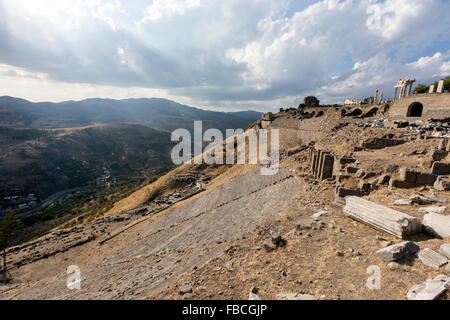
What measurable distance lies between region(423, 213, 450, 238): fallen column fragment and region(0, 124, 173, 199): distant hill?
72.0m

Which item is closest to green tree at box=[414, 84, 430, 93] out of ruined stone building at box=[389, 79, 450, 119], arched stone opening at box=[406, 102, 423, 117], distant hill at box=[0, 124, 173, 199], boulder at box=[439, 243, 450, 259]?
ruined stone building at box=[389, 79, 450, 119]

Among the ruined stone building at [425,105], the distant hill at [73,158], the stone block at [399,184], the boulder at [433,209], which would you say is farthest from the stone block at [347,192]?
the distant hill at [73,158]

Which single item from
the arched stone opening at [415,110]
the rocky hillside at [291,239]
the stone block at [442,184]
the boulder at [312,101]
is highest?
the boulder at [312,101]

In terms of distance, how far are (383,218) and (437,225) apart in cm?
103

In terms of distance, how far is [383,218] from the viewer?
17.9ft

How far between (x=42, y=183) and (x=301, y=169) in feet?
273

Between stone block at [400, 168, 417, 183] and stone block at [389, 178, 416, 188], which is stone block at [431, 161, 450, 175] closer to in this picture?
stone block at [400, 168, 417, 183]

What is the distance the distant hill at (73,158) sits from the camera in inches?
2520

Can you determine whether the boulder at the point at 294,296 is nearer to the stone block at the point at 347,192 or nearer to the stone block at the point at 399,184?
the stone block at the point at 347,192

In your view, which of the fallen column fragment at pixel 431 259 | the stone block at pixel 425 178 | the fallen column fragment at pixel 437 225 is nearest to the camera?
the fallen column fragment at pixel 431 259

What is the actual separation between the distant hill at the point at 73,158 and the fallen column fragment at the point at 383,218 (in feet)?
230

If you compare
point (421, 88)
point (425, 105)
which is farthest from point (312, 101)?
point (425, 105)
